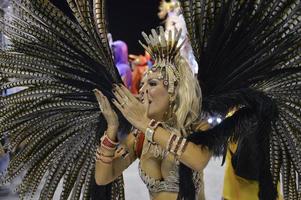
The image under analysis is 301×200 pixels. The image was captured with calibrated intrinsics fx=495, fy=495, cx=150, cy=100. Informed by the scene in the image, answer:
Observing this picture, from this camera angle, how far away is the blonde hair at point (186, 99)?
1.56m

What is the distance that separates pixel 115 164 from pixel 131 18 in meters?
6.45

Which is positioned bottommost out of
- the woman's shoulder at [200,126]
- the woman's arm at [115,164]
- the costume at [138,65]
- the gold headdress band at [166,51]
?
the woman's arm at [115,164]

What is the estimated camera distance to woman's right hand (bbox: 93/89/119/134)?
1573 millimetres

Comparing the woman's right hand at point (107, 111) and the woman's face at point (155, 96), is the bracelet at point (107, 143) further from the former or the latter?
the woman's face at point (155, 96)

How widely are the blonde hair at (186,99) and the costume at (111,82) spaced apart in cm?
3

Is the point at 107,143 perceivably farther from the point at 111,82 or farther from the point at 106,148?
the point at 111,82

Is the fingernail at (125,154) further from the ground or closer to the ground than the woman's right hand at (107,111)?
closer to the ground

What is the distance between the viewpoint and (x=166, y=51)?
1.59 meters

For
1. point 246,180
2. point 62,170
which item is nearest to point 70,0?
point 62,170

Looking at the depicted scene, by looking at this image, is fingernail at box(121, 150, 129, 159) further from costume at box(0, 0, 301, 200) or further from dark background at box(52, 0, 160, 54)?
dark background at box(52, 0, 160, 54)

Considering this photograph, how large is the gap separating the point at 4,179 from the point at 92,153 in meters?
0.34

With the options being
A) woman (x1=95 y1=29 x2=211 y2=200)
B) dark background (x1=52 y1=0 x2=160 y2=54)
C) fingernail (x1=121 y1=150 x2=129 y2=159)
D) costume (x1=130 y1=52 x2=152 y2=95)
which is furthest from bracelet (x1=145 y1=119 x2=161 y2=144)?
dark background (x1=52 y1=0 x2=160 y2=54)

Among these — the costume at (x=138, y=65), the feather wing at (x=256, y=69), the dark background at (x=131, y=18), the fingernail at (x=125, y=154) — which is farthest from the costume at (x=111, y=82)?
the dark background at (x=131, y=18)

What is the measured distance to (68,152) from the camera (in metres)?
1.71
